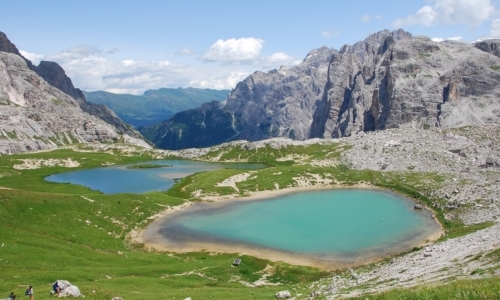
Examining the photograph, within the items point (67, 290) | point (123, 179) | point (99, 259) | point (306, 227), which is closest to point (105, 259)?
point (99, 259)

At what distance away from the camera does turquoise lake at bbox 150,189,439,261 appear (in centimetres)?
7850

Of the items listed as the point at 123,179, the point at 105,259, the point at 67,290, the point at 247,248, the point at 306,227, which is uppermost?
the point at 67,290

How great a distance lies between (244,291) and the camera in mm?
48594

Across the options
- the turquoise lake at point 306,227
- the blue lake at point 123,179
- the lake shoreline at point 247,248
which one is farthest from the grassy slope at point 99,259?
the blue lake at point 123,179

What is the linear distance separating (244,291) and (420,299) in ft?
99.6

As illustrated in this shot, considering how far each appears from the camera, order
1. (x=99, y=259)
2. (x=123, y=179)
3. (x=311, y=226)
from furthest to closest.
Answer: (x=123, y=179) < (x=311, y=226) < (x=99, y=259)

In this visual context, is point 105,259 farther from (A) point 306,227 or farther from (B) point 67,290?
(A) point 306,227

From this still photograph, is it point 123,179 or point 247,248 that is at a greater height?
point 123,179

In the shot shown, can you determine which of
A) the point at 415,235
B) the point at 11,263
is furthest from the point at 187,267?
the point at 415,235

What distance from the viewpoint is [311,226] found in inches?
3679

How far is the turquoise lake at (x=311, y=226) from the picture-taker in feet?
258

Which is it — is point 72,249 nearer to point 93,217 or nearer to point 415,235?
point 93,217

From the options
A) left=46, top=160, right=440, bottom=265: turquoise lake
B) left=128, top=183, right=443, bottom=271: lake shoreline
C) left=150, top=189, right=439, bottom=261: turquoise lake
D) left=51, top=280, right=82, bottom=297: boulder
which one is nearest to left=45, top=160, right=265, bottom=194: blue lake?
left=46, top=160, right=440, bottom=265: turquoise lake

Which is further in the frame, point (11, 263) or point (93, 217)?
point (93, 217)
